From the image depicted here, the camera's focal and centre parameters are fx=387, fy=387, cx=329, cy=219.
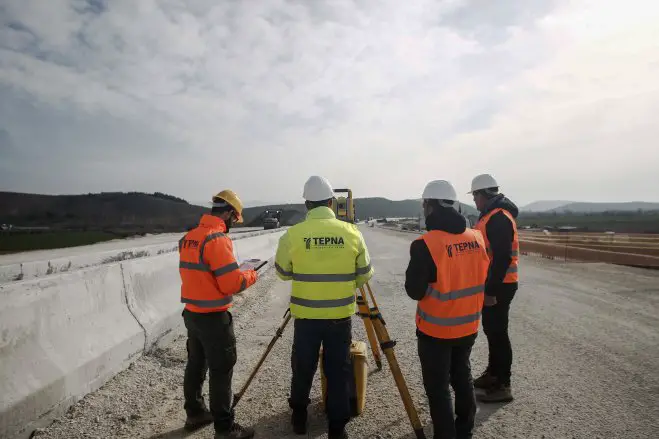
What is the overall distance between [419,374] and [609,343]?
10.0 feet

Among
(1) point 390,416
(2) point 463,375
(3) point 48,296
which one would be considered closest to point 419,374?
(1) point 390,416

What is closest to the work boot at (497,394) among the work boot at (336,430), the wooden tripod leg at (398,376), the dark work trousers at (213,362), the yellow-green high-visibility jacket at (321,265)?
the wooden tripod leg at (398,376)

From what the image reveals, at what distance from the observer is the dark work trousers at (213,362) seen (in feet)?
11.0

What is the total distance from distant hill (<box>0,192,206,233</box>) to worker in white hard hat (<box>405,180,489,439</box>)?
32309mm

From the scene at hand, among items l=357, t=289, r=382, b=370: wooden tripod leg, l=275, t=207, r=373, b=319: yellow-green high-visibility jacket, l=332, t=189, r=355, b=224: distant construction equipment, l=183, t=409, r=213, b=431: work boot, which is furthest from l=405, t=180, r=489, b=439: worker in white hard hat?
l=332, t=189, r=355, b=224: distant construction equipment

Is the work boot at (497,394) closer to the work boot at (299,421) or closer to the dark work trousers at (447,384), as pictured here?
the dark work trousers at (447,384)

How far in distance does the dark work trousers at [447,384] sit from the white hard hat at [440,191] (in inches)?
46.5

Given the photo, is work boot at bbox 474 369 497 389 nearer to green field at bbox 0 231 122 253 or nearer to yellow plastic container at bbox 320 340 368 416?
yellow plastic container at bbox 320 340 368 416

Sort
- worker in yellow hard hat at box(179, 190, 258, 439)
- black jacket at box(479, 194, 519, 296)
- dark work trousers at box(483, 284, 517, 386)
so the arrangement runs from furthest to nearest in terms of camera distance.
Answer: dark work trousers at box(483, 284, 517, 386) → black jacket at box(479, 194, 519, 296) → worker in yellow hard hat at box(179, 190, 258, 439)

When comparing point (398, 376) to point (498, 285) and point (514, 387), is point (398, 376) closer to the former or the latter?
point (498, 285)

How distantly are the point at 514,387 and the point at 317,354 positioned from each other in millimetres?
2350

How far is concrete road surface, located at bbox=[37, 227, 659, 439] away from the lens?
3.40m

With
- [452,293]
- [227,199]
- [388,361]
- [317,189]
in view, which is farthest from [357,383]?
[227,199]

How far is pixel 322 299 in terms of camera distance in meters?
3.39
